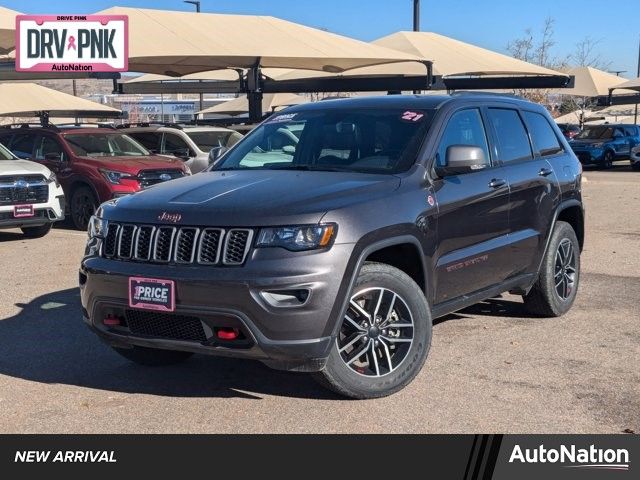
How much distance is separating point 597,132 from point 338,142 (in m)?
27.3

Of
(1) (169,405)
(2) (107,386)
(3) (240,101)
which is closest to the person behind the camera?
(1) (169,405)

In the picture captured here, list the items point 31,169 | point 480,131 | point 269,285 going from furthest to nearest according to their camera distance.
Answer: point 31,169
point 480,131
point 269,285

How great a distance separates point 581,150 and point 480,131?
2520 cm

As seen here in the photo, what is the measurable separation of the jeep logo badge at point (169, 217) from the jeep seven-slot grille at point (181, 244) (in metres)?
0.04

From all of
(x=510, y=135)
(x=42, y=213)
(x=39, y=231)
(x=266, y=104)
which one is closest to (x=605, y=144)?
(x=266, y=104)

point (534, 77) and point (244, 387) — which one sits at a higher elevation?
point (534, 77)

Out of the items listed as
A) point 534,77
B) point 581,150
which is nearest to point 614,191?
point 534,77

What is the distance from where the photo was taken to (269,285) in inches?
179

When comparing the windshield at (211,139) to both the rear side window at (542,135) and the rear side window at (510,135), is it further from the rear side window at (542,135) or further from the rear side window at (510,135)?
the rear side window at (510,135)

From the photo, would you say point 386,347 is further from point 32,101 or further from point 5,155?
point 32,101

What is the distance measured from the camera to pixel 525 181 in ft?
21.4

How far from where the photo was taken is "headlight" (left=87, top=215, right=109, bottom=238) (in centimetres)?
522

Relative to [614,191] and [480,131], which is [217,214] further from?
[614,191]

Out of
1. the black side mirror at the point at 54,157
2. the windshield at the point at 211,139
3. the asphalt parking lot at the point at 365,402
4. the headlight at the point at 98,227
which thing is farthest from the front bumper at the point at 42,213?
the headlight at the point at 98,227
